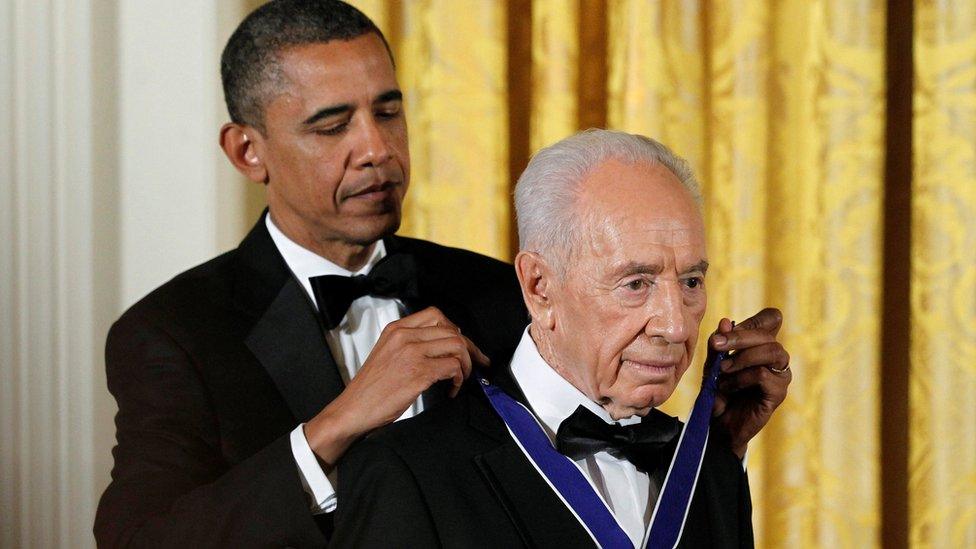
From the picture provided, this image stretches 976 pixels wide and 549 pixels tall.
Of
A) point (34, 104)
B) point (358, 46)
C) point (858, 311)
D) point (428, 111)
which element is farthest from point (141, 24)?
point (858, 311)

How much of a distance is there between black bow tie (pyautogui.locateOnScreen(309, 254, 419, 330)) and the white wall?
0.74 meters

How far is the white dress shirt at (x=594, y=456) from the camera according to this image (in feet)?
4.45

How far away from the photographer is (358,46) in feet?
5.47

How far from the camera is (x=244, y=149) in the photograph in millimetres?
1761

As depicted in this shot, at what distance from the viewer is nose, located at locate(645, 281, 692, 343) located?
1.26 m

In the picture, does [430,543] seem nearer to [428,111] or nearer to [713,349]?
[713,349]

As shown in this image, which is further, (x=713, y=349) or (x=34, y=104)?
(x=34, y=104)

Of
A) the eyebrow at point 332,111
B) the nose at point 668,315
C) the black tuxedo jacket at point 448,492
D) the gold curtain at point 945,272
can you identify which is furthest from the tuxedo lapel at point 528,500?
the gold curtain at point 945,272

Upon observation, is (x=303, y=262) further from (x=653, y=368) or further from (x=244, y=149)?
(x=653, y=368)

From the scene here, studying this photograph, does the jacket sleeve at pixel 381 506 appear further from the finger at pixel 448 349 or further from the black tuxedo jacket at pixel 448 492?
the finger at pixel 448 349

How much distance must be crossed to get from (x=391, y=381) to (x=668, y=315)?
337 millimetres

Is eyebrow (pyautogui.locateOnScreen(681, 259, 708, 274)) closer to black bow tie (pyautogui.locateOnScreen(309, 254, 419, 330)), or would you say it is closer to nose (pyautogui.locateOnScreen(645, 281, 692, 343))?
nose (pyautogui.locateOnScreen(645, 281, 692, 343))

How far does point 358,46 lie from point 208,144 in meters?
0.78

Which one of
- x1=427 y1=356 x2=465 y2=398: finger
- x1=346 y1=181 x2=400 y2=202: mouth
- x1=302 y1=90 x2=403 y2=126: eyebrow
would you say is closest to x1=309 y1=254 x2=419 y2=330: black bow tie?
x1=346 y1=181 x2=400 y2=202: mouth
